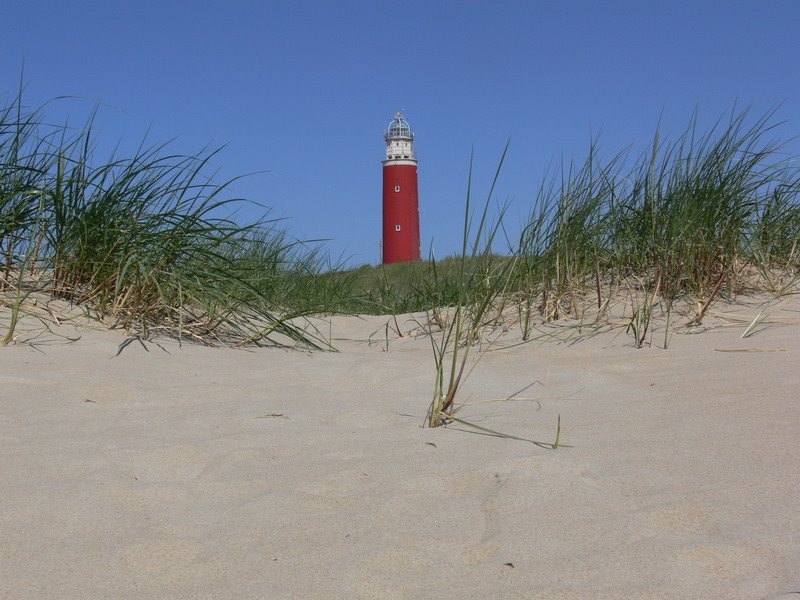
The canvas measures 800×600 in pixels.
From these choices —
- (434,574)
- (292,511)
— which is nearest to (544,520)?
(434,574)

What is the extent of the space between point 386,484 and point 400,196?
90.8ft

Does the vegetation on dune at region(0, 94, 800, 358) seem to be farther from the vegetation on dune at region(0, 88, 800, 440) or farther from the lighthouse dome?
the lighthouse dome

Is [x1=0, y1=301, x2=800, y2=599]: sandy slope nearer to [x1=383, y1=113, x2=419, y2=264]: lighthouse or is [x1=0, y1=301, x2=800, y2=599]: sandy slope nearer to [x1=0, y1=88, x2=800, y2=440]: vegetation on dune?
[x1=0, y1=88, x2=800, y2=440]: vegetation on dune

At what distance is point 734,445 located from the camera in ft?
5.72

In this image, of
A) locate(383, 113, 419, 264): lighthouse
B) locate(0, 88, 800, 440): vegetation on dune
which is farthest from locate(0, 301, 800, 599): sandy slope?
locate(383, 113, 419, 264): lighthouse

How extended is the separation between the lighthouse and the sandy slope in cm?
2599

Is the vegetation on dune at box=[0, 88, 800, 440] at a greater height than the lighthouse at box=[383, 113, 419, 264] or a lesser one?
lesser

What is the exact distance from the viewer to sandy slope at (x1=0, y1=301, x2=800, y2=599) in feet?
4.00

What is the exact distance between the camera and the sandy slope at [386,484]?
1.22 m

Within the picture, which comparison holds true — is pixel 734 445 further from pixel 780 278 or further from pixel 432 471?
pixel 780 278

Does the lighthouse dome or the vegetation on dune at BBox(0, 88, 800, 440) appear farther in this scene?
the lighthouse dome

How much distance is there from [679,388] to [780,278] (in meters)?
2.03

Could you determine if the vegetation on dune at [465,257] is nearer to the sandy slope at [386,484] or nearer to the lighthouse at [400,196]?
the sandy slope at [386,484]

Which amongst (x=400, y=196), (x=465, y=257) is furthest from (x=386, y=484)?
(x=400, y=196)
